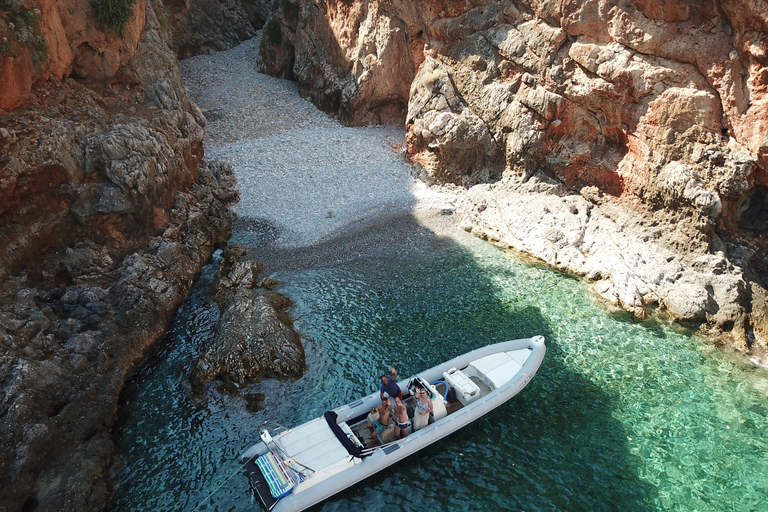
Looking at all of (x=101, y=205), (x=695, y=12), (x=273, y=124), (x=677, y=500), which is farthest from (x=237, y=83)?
(x=677, y=500)

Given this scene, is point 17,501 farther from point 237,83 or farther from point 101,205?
point 237,83

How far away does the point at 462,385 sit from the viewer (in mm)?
12789

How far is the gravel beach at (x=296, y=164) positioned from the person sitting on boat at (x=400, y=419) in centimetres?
1061

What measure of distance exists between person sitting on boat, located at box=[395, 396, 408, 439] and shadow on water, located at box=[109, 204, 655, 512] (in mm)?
737

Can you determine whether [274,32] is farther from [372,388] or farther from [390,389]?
[390,389]

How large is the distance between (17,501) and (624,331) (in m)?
16.2

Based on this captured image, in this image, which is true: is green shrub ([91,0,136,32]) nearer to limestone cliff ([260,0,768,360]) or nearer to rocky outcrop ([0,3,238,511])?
rocky outcrop ([0,3,238,511])

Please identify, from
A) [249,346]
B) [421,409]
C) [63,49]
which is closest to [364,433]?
[421,409]

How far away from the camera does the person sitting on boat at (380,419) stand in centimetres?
1176

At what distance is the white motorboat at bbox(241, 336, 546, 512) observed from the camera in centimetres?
1053

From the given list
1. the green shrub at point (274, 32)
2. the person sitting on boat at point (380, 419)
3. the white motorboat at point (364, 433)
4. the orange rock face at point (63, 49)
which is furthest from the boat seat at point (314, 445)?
the green shrub at point (274, 32)

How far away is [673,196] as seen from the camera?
17.5 meters

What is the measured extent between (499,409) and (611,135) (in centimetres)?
1242

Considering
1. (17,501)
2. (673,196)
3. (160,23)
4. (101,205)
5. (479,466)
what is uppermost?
(160,23)
